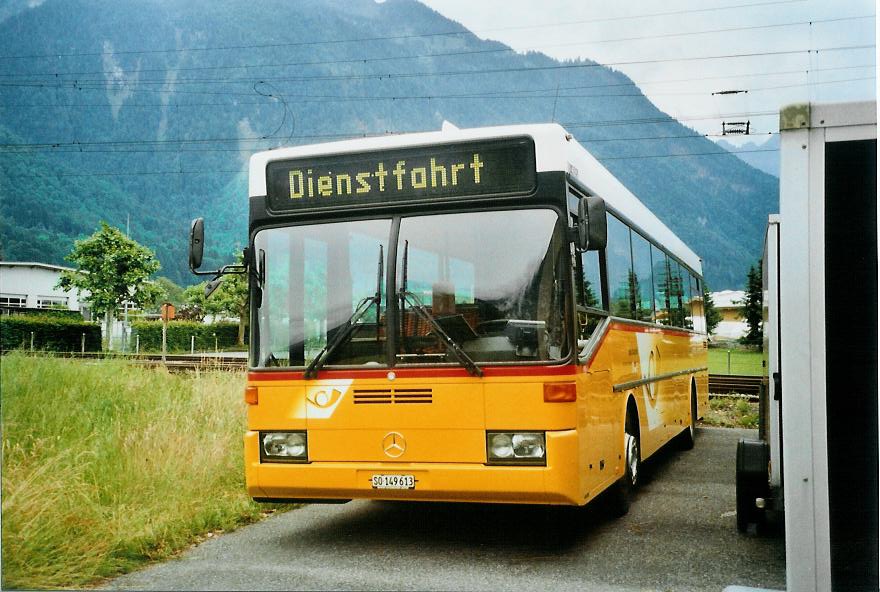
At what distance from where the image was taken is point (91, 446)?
9297mm

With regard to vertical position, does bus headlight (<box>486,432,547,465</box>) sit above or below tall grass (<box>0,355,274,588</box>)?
above

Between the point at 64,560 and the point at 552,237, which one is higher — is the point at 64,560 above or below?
below

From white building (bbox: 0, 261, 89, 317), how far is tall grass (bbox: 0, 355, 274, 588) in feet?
4.73

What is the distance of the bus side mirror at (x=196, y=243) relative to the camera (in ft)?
23.2

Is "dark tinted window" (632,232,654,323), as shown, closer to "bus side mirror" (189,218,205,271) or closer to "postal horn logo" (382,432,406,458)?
"postal horn logo" (382,432,406,458)

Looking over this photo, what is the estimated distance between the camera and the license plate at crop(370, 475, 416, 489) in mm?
6469

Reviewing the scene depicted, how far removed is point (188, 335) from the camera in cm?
5294

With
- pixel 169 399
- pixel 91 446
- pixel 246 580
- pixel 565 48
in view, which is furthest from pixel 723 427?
pixel 246 580

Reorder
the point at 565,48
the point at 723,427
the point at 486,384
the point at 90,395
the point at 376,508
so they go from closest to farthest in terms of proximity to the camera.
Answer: the point at 486,384, the point at 376,508, the point at 565,48, the point at 90,395, the point at 723,427

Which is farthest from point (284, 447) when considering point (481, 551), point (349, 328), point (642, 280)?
point (642, 280)

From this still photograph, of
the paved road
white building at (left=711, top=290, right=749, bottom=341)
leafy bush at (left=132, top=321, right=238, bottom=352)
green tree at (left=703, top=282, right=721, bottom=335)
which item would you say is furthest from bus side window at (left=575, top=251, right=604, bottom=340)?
white building at (left=711, top=290, right=749, bottom=341)

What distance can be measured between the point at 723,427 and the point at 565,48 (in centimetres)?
1011

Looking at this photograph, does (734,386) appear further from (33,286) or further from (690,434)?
(33,286)

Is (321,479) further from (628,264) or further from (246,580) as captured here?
(628,264)
